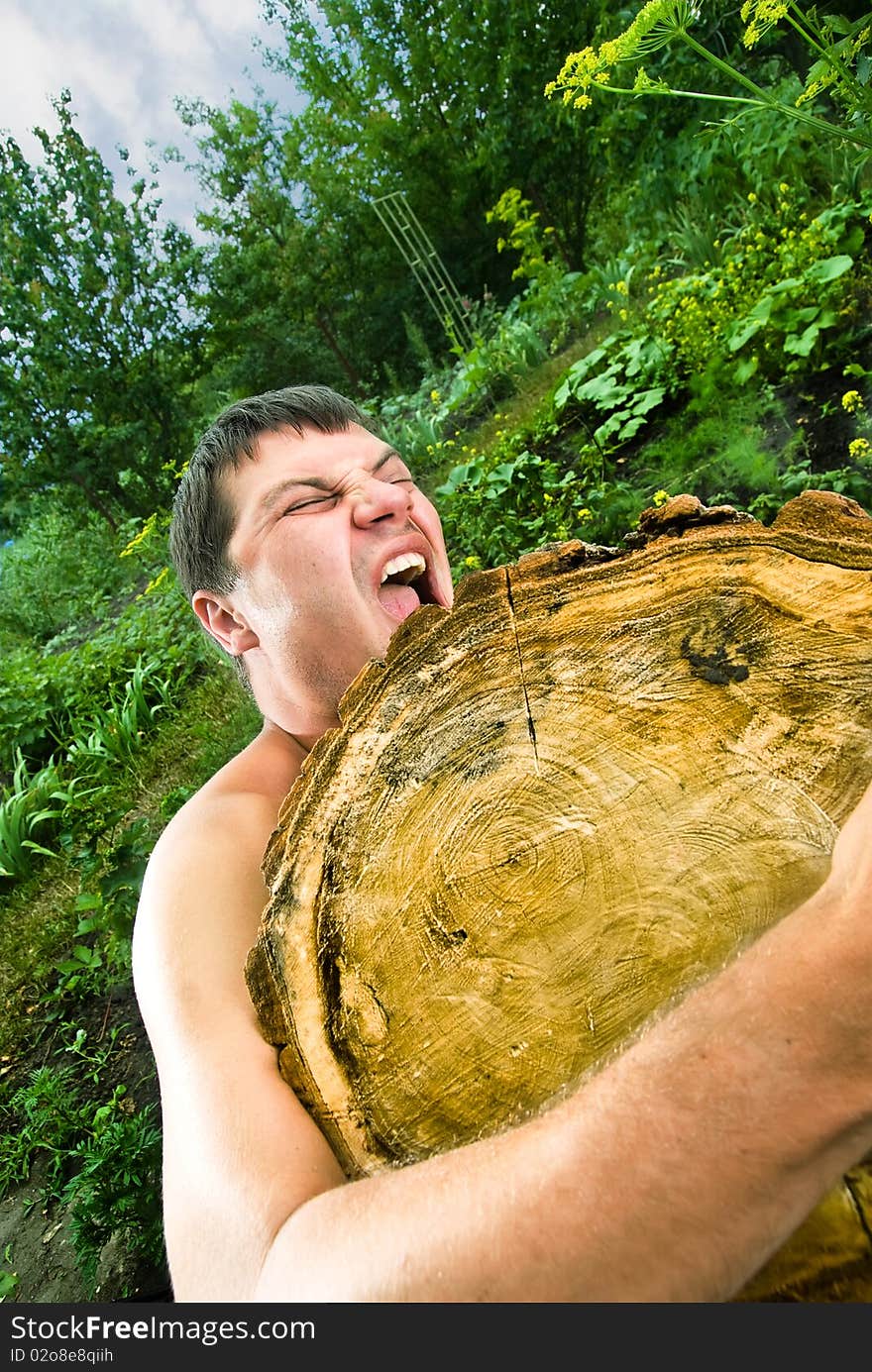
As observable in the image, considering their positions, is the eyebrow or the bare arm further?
the eyebrow

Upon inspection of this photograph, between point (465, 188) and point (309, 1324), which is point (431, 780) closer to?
point (309, 1324)

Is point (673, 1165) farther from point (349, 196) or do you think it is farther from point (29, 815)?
point (349, 196)

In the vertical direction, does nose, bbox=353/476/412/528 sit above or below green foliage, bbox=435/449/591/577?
above

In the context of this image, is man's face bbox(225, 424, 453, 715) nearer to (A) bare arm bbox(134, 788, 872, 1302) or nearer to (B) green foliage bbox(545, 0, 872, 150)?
(A) bare arm bbox(134, 788, 872, 1302)

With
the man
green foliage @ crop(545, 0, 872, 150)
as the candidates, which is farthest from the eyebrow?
green foliage @ crop(545, 0, 872, 150)

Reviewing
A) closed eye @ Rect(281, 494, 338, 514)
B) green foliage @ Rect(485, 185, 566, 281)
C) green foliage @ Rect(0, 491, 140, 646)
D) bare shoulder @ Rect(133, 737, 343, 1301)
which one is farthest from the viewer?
green foliage @ Rect(0, 491, 140, 646)

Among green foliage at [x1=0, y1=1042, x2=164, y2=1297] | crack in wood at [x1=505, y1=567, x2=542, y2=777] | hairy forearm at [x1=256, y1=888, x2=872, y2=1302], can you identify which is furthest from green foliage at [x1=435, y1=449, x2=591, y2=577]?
hairy forearm at [x1=256, y1=888, x2=872, y2=1302]

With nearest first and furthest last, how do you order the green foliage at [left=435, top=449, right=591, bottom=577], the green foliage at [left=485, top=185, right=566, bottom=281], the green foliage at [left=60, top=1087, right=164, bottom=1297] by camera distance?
the green foliage at [left=60, top=1087, right=164, bottom=1297], the green foliage at [left=435, top=449, right=591, bottom=577], the green foliage at [left=485, top=185, right=566, bottom=281]

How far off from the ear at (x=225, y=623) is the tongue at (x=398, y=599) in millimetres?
274

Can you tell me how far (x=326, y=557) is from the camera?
1.36 metres

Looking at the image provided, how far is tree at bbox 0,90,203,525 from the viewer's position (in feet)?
32.2

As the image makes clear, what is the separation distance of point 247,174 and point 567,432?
10.5m

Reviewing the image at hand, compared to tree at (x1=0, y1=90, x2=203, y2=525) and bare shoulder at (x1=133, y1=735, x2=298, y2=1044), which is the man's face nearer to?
bare shoulder at (x1=133, y1=735, x2=298, y2=1044)

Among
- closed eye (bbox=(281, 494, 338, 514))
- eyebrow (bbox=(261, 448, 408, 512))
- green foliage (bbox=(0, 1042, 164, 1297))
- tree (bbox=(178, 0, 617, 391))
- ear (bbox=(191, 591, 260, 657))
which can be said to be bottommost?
green foliage (bbox=(0, 1042, 164, 1297))
